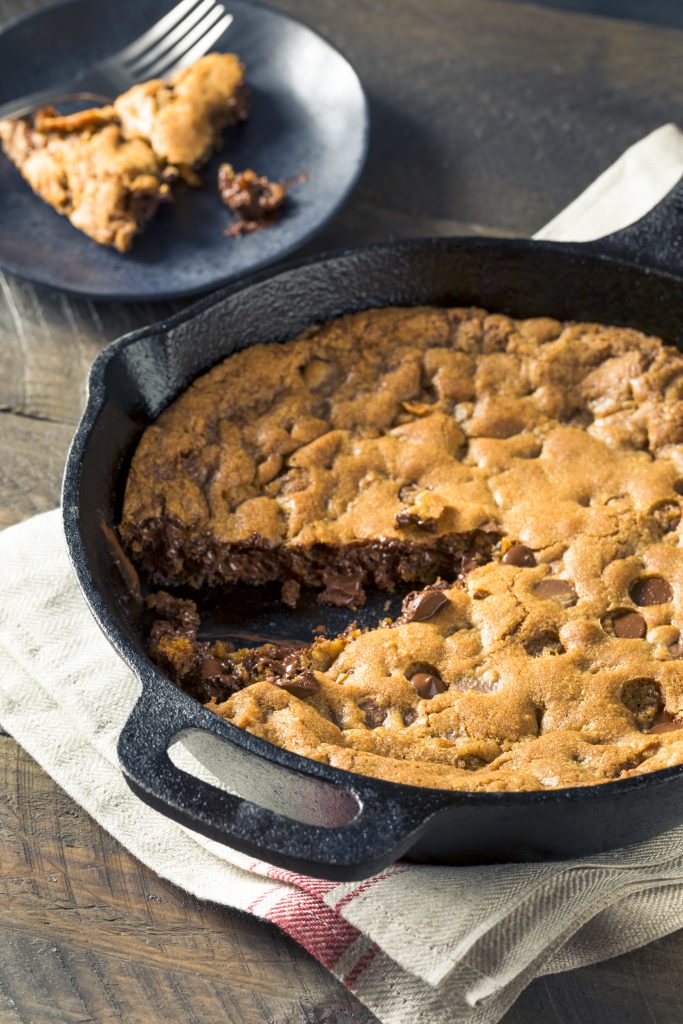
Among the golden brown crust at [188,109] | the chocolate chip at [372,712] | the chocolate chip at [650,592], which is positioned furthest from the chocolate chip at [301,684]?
the golden brown crust at [188,109]

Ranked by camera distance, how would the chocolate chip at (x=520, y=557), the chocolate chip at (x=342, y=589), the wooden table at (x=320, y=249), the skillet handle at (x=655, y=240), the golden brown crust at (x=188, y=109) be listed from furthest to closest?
the golden brown crust at (x=188, y=109) < the skillet handle at (x=655, y=240) < the chocolate chip at (x=342, y=589) < the chocolate chip at (x=520, y=557) < the wooden table at (x=320, y=249)

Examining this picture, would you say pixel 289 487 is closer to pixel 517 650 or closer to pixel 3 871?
pixel 517 650

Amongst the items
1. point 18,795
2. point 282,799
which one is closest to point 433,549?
point 282,799

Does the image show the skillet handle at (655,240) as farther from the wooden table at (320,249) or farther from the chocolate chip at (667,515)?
the wooden table at (320,249)

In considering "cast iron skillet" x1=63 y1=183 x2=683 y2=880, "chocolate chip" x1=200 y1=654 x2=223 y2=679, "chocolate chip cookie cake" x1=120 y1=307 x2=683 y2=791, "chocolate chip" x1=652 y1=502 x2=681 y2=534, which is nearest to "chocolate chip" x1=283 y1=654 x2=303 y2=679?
"chocolate chip cookie cake" x1=120 y1=307 x2=683 y2=791

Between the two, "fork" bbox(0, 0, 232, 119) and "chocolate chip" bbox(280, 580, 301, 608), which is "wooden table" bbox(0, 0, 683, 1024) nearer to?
"fork" bbox(0, 0, 232, 119)

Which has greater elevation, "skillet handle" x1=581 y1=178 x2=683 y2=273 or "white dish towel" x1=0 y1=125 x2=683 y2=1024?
"skillet handle" x1=581 y1=178 x2=683 y2=273

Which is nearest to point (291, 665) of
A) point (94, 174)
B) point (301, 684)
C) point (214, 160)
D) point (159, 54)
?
point (301, 684)

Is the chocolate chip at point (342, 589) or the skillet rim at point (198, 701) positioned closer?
the skillet rim at point (198, 701)
